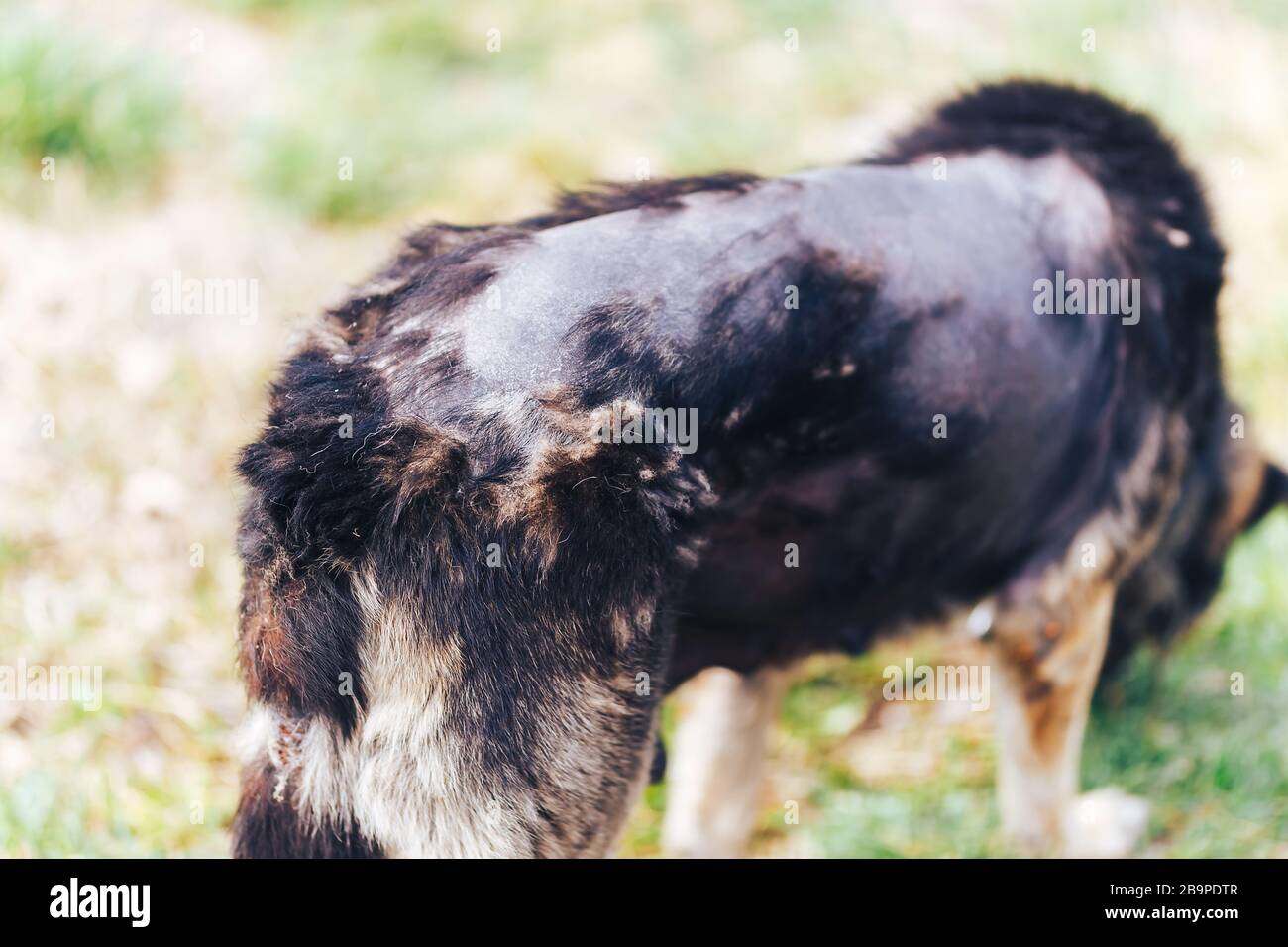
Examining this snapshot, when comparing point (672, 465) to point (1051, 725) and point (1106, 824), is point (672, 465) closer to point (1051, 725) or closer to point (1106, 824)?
point (1051, 725)

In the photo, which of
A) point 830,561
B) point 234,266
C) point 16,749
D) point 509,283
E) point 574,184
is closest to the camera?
point 509,283

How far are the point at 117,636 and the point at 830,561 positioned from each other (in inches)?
104

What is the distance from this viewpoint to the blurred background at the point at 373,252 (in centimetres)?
397

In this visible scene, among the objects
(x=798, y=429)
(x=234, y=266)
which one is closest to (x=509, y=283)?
(x=798, y=429)

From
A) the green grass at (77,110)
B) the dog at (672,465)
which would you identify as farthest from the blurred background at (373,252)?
the dog at (672,465)

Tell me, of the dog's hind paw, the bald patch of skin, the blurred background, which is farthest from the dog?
the dog's hind paw

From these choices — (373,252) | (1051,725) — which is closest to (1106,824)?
(1051,725)

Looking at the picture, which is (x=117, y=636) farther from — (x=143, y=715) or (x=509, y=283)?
→ (x=509, y=283)

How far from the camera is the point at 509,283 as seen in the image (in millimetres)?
2404

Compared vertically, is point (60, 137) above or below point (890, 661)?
above

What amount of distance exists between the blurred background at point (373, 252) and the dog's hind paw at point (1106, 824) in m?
0.10

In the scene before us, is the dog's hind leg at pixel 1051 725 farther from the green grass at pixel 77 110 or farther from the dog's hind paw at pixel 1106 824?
the green grass at pixel 77 110

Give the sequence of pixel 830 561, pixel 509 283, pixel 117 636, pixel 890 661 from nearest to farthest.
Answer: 1. pixel 509 283
2. pixel 830 561
3. pixel 117 636
4. pixel 890 661

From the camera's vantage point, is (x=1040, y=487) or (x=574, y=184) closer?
(x=1040, y=487)
